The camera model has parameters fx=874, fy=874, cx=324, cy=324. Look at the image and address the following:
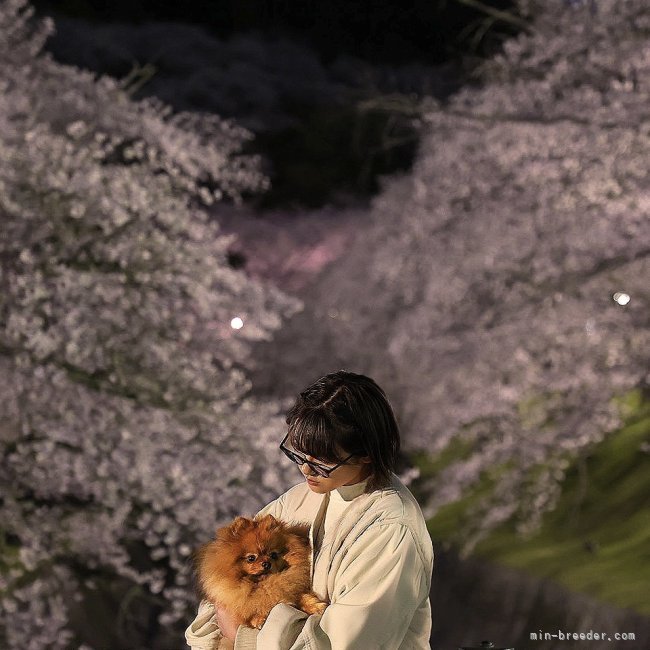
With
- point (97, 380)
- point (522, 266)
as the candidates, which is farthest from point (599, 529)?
point (97, 380)

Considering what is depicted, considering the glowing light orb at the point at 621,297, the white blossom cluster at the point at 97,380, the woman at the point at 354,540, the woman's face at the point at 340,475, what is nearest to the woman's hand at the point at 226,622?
the woman at the point at 354,540

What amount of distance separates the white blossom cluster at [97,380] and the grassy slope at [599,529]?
152 cm

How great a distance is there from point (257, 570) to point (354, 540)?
144mm

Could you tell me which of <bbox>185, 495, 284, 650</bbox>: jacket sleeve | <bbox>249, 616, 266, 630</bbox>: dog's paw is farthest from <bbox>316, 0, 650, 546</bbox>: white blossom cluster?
<bbox>249, 616, 266, 630</bbox>: dog's paw

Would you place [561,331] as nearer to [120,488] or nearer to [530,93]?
[530,93]

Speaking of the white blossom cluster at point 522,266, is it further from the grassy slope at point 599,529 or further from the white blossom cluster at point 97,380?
the white blossom cluster at point 97,380

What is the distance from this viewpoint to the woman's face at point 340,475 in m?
1.15

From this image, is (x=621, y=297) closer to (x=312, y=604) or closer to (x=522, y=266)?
(x=522, y=266)

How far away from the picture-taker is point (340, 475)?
1159 millimetres

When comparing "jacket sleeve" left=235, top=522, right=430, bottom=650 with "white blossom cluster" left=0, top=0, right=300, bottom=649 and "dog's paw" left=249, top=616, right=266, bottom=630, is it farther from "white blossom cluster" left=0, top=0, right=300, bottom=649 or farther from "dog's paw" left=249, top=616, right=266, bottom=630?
"white blossom cluster" left=0, top=0, right=300, bottom=649

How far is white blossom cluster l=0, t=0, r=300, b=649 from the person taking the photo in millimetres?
4234

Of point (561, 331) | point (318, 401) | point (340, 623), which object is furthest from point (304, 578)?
point (561, 331)

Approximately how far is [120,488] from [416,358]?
2.15 m

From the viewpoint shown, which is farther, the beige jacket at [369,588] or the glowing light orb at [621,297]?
the glowing light orb at [621,297]
